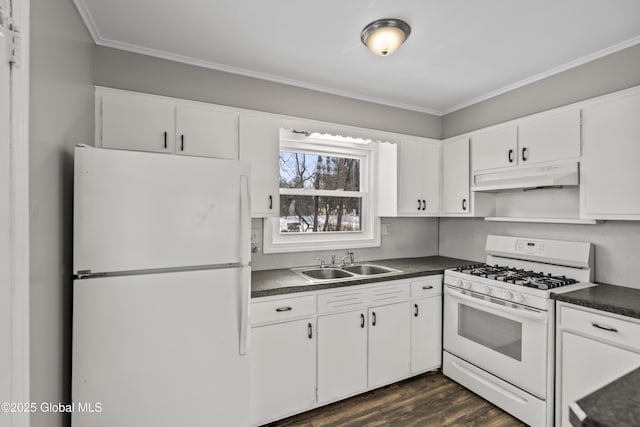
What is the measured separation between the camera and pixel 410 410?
221 centimetres

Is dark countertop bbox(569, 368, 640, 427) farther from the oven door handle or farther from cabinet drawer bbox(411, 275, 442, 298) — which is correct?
cabinet drawer bbox(411, 275, 442, 298)

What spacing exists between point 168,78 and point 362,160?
1.89 meters

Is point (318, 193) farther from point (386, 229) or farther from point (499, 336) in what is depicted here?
point (499, 336)

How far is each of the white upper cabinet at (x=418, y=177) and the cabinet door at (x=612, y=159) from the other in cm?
123

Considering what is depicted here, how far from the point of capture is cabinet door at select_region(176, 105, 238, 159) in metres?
2.13

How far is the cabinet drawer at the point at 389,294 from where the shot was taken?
2.37 metres

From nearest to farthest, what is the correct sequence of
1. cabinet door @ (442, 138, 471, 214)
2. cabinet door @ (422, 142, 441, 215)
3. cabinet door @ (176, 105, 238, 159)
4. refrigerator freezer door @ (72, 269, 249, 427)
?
refrigerator freezer door @ (72, 269, 249, 427) < cabinet door @ (176, 105, 238, 159) < cabinet door @ (442, 138, 471, 214) < cabinet door @ (422, 142, 441, 215)

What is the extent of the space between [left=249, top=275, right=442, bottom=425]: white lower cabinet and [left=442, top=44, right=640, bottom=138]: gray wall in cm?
161

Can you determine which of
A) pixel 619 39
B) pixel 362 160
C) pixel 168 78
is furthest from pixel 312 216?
pixel 619 39

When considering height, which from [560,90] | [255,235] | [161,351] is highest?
[560,90]

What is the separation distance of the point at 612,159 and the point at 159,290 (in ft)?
9.31

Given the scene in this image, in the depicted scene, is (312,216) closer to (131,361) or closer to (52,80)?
(131,361)
